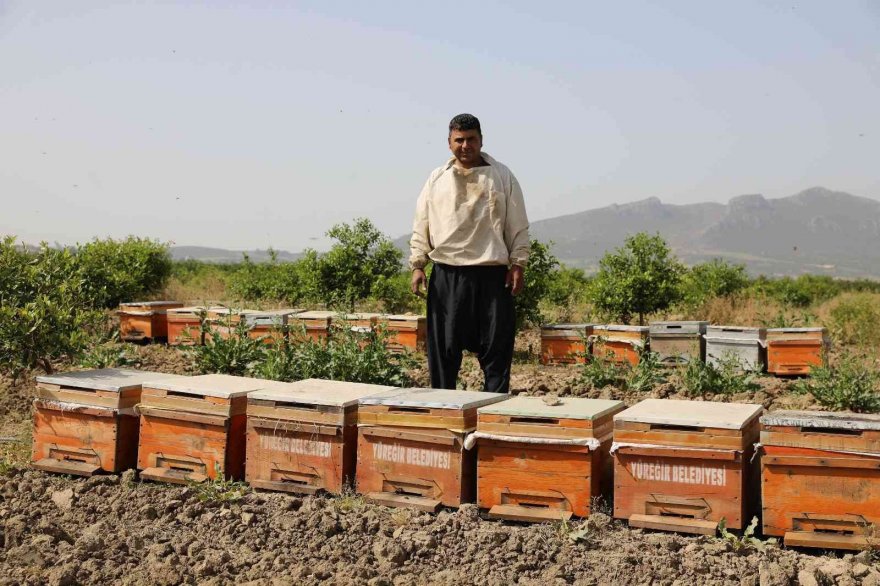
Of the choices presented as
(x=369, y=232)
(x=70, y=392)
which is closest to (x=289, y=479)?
(x=70, y=392)

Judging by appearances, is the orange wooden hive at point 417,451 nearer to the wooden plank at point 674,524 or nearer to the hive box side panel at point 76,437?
the wooden plank at point 674,524

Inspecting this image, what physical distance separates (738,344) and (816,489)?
5804 millimetres

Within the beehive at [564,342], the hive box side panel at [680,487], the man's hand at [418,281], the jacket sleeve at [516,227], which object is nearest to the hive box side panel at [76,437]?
the man's hand at [418,281]

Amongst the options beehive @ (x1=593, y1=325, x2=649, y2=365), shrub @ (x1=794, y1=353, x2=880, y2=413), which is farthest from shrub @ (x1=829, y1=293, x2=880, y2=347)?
shrub @ (x1=794, y1=353, x2=880, y2=413)

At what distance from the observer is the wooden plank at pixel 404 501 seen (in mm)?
4238

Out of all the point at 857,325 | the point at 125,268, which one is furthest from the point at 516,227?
the point at 125,268

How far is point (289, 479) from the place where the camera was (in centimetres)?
464

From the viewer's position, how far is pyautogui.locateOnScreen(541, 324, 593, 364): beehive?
965cm

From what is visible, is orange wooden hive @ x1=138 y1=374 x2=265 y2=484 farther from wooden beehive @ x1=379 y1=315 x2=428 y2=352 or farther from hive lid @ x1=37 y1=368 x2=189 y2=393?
wooden beehive @ x1=379 y1=315 x2=428 y2=352

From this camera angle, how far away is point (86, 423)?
5.16m

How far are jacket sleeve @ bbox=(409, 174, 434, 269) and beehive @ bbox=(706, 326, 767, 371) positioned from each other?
4.64 metres

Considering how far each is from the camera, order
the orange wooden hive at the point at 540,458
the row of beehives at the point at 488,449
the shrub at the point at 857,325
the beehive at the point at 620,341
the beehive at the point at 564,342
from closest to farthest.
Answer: the row of beehives at the point at 488,449
the orange wooden hive at the point at 540,458
the beehive at the point at 620,341
the beehive at the point at 564,342
the shrub at the point at 857,325

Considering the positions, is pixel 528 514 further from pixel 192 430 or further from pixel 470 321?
pixel 192 430

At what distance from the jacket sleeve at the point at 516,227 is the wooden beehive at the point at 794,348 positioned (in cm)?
471
